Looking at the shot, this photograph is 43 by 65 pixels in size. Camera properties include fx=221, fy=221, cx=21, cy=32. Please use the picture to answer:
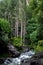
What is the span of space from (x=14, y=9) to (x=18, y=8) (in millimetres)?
3186

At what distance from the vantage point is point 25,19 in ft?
132

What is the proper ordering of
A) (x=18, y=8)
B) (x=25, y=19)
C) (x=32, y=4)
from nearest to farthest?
1. (x=32, y=4)
2. (x=25, y=19)
3. (x=18, y=8)

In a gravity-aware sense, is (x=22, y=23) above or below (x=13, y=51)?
below

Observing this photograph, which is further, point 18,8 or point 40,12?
point 18,8

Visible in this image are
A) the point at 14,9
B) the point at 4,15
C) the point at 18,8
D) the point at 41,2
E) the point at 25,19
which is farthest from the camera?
the point at 4,15

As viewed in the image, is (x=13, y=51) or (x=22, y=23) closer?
(x=13, y=51)

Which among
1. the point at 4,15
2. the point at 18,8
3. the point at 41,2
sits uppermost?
the point at 41,2

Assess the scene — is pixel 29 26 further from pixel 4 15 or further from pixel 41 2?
pixel 41 2

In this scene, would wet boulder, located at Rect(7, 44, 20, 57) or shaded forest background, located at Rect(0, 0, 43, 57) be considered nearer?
wet boulder, located at Rect(7, 44, 20, 57)

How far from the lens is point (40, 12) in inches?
856

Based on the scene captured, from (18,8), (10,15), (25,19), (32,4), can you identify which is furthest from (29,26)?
(32,4)

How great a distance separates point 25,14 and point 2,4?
12.8 meters

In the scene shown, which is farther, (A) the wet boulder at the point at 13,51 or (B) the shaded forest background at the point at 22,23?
(B) the shaded forest background at the point at 22,23

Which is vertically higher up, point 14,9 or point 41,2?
point 41,2
